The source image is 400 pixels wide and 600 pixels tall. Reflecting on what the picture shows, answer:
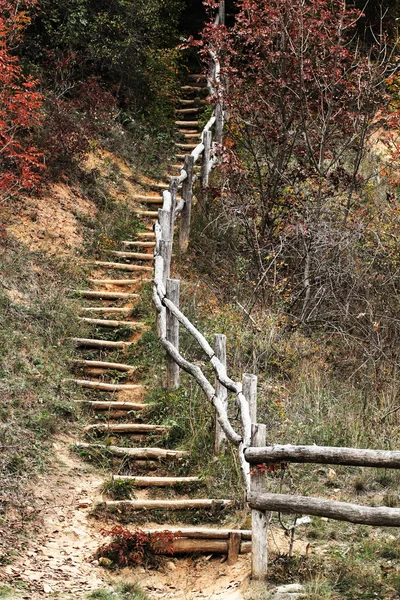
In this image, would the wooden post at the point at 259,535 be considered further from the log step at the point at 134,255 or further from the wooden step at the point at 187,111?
the wooden step at the point at 187,111

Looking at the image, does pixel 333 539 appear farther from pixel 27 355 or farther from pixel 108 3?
pixel 108 3

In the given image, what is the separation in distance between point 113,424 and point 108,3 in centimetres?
1159

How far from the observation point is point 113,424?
28.5ft

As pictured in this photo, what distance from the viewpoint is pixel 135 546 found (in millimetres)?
6473

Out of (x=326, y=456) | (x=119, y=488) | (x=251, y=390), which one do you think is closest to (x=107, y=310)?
(x=119, y=488)

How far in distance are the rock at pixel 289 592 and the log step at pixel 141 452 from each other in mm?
2718

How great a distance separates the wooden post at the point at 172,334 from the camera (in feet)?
30.2

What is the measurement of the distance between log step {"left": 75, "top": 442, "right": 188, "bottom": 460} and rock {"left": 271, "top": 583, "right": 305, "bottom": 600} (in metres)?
2.72

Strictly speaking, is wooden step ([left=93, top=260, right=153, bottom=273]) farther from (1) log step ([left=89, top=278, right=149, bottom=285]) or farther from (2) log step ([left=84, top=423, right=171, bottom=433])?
(2) log step ([left=84, top=423, right=171, bottom=433])

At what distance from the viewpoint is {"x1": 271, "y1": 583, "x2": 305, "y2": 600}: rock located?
5281 millimetres

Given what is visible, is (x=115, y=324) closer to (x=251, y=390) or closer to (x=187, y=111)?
(x=251, y=390)

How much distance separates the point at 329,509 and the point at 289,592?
611 mm

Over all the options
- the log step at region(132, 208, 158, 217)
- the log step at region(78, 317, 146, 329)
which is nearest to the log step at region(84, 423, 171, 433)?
the log step at region(78, 317, 146, 329)

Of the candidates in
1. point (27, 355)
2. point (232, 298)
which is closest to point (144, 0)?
point (232, 298)
